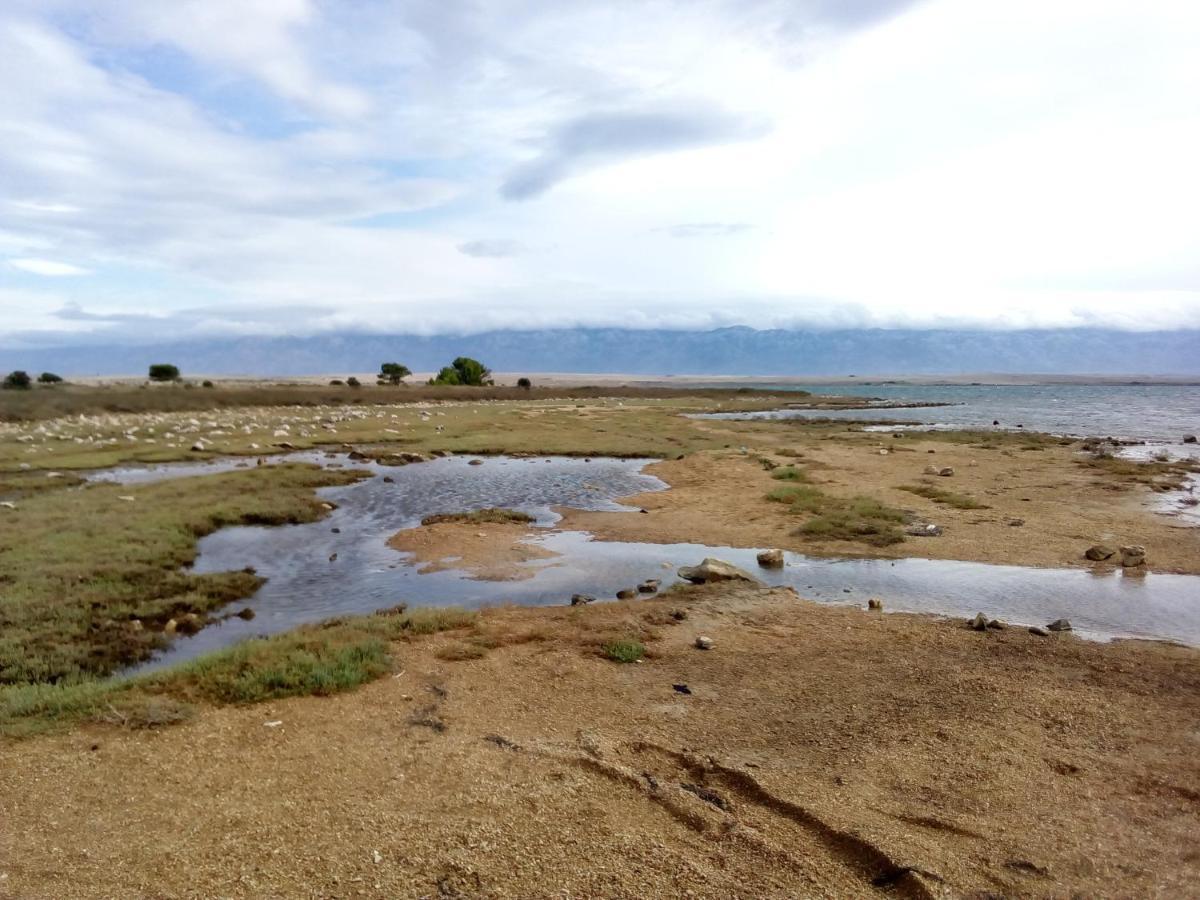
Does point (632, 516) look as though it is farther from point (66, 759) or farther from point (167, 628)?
point (66, 759)

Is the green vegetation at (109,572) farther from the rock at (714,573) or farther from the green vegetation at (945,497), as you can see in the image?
the green vegetation at (945,497)

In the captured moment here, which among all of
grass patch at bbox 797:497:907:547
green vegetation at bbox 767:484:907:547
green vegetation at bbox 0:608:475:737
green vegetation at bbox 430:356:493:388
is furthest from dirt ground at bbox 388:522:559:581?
green vegetation at bbox 430:356:493:388

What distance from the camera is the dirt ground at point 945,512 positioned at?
1783 centimetres

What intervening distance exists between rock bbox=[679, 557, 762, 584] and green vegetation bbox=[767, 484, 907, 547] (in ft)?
15.7

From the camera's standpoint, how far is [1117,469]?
3019cm

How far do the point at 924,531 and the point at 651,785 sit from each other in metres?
14.7

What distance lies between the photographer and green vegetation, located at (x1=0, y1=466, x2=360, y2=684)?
1125 cm

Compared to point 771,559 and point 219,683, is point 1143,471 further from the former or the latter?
point 219,683

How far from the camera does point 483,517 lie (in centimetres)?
2202

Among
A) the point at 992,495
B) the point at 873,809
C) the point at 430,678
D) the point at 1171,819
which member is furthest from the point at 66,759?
the point at 992,495

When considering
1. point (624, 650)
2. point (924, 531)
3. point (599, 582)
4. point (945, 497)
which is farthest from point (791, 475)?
point (624, 650)

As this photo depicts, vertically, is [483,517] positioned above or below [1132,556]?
above

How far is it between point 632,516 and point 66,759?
54.0 ft

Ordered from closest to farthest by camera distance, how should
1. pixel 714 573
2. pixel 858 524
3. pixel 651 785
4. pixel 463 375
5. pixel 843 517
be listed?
pixel 651 785
pixel 714 573
pixel 858 524
pixel 843 517
pixel 463 375
